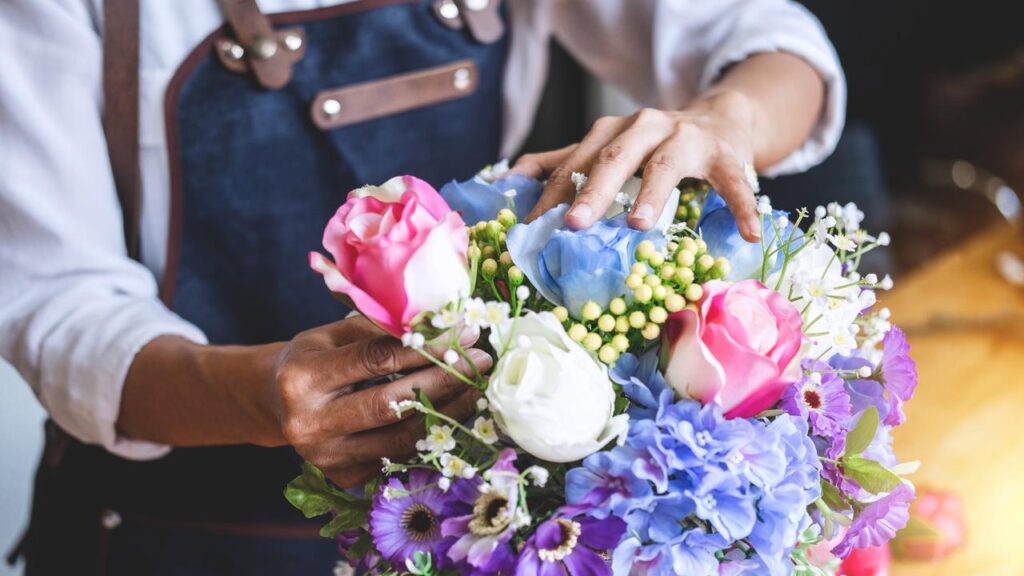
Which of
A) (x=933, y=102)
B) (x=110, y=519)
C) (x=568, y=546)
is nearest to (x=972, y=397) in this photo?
(x=568, y=546)

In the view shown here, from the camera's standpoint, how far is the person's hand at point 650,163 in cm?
61

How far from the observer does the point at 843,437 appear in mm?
563

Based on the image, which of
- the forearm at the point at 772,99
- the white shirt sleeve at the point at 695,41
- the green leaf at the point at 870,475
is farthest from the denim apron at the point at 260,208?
the green leaf at the point at 870,475

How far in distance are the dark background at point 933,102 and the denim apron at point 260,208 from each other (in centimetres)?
215

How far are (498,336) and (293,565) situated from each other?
668 millimetres

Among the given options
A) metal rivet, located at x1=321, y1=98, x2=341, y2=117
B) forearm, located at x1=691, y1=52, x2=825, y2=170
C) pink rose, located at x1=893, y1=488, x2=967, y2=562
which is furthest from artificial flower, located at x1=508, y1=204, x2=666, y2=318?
pink rose, located at x1=893, y1=488, x2=967, y2=562

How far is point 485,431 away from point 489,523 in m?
0.05

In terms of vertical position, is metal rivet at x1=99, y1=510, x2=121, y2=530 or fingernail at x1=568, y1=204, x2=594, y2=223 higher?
fingernail at x1=568, y1=204, x2=594, y2=223

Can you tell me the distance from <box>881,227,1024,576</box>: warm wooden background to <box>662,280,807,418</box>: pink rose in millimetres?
608

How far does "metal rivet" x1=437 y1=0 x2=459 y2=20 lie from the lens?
991mm

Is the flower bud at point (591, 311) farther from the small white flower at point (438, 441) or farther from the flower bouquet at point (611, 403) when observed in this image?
the small white flower at point (438, 441)

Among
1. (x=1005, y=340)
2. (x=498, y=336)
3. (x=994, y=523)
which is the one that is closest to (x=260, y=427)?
(x=498, y=336)

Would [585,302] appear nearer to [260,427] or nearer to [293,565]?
[260,427]

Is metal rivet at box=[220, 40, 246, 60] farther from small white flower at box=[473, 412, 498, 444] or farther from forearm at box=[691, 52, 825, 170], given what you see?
small white flower at box=[473, 412, 498, 444]
